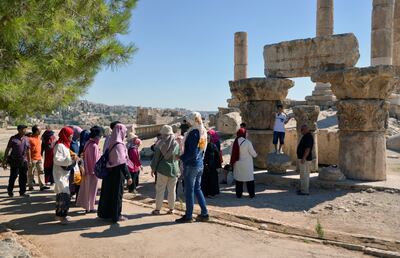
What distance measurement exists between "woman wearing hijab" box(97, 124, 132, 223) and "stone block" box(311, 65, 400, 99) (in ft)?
18.7

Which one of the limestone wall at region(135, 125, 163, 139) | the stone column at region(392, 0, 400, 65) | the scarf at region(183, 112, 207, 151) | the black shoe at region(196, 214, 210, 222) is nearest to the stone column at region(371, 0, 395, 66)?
the stone column at region(392, 0, 400, 65)

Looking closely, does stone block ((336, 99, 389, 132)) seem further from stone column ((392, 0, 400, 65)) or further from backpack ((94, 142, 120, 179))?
stone column ((392, 0, 400, 65))

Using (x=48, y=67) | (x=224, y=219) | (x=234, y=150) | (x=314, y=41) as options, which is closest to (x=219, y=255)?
(x=224, y=219)


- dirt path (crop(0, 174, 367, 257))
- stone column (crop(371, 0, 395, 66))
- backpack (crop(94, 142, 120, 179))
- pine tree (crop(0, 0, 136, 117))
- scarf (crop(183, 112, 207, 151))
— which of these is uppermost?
stone column (crop(371, 0, 395, 66))

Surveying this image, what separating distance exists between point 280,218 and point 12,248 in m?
4.43

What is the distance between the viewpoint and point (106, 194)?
6.15 meters

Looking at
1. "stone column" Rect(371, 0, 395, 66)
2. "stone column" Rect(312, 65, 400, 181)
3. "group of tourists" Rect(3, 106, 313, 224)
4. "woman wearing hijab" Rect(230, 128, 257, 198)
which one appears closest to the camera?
"group of tourists" Rect(3, 106, 313, 224)

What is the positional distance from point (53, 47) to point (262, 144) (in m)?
7.29

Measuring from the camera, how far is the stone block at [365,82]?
28.6 ft

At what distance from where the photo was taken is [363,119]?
9.15 m

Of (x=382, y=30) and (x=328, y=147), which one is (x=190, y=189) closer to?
(x=328, y=147)

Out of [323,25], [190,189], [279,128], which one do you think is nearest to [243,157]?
[190,189]

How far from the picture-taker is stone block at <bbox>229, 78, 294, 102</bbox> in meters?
11.2

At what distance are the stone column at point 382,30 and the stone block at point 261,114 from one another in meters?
10.2
